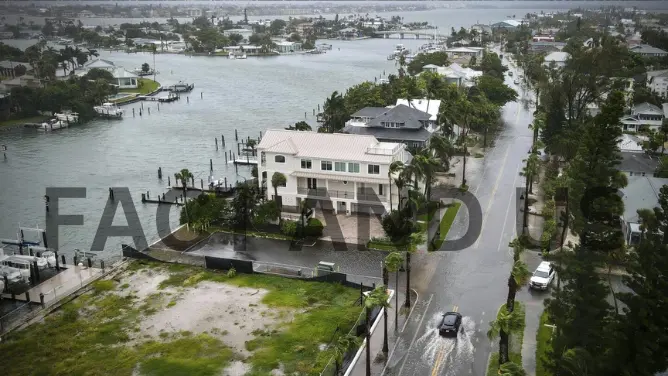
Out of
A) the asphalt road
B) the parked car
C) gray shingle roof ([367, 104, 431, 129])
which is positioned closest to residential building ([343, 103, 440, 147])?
gray shingle roof ([367, 104, 431, 129])

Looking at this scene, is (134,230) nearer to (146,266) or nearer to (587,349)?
(146,266)

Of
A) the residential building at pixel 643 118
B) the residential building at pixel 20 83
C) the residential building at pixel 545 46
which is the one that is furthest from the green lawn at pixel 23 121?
the residential building at pixel 545 46

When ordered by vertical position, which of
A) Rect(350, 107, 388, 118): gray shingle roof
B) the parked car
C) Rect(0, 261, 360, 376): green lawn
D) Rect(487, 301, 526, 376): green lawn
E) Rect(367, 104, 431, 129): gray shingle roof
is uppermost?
Rect(367, 104, 431, 129): gray shingle roof

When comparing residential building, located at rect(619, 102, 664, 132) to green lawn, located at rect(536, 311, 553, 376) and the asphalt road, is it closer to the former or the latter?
the asphalt road

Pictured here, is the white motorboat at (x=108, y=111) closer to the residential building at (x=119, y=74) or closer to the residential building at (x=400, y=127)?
the residential building at (x=119, y=74)

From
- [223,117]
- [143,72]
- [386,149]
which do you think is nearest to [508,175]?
[386,149]

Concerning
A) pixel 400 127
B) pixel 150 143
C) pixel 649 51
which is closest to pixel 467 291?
pixel 400 127

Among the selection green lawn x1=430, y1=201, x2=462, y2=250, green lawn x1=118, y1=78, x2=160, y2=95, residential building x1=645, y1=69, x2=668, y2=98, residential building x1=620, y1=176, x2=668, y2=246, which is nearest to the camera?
residential building x1=620, y1=176, x2=668, y2=246
